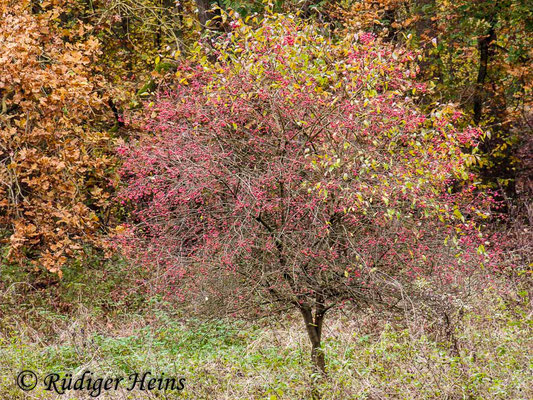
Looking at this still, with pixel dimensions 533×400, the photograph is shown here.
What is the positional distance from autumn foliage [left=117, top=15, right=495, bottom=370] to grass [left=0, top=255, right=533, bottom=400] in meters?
0.56

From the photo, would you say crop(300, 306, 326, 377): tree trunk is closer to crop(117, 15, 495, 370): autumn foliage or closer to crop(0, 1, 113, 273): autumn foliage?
crop(117, 15, 495, 370): autumn foliage

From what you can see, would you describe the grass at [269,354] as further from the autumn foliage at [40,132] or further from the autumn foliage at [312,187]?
the autumn foliage at [40,132]

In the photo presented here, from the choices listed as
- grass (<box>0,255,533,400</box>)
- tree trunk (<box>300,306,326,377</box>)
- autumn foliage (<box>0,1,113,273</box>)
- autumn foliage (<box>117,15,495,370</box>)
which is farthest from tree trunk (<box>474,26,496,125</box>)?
tree trunk (<box>300,306,326,377</box>)

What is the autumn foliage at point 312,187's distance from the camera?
19.0ft

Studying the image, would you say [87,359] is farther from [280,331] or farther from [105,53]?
[105,53]

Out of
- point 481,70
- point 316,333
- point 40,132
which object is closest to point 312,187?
point 316,333

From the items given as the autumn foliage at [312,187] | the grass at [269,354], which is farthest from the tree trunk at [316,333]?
the grass at [269,354]

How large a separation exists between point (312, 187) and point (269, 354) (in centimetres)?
243

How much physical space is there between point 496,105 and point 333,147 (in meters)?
8.63

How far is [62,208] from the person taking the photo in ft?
30.9

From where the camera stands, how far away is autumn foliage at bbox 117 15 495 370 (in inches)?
228

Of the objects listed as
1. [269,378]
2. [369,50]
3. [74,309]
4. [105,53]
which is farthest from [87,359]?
[105,53]

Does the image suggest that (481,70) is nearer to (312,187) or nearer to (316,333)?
(312,187)

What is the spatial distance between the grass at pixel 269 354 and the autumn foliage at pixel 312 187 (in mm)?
560
